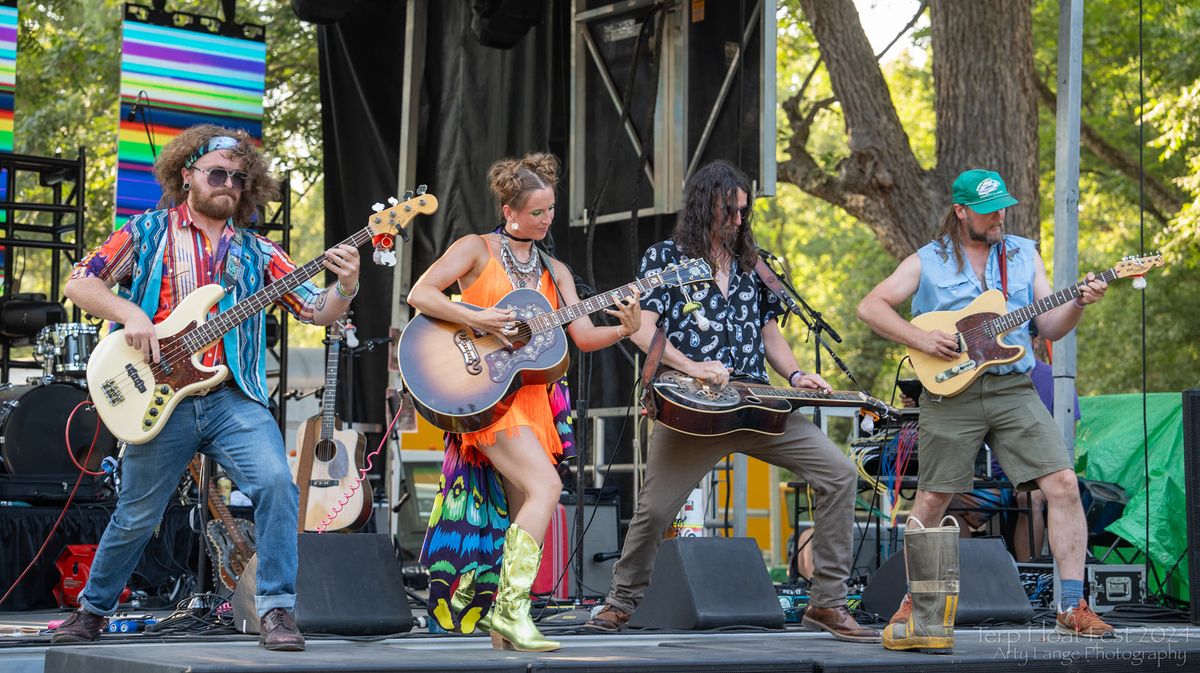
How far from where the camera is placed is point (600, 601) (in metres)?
7.77

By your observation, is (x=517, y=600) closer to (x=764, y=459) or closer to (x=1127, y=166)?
(x=764, y=459)

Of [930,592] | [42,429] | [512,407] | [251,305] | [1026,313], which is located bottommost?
[930,592]

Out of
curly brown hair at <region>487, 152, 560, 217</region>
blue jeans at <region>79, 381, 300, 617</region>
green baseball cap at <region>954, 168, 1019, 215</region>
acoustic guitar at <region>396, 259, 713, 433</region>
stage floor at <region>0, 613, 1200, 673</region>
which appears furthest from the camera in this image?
green baseball cap at <region>954, 168, 1019, 215</region>

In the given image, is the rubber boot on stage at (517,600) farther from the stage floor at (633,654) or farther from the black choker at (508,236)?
the black choker at (508,236)

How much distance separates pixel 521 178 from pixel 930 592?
2.22m

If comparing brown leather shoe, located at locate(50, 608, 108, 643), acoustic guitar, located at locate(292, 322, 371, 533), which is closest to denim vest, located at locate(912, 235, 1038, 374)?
brown leather shoe, located at locate(50, 608, 108, 643)

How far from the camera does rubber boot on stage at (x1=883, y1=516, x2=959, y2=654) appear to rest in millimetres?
4695

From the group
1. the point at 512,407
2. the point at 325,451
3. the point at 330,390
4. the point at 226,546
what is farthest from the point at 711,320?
the point at 325,451

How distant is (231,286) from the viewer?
5.05 metres

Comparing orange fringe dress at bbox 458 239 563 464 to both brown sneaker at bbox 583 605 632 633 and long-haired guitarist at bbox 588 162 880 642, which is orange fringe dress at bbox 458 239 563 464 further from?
brown sneaker at bbox 583 605 632 633

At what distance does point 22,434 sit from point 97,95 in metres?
8.99

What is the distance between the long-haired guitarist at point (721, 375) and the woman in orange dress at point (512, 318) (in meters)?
0.46

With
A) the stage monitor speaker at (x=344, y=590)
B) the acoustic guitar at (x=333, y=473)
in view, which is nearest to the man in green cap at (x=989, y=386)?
the stage monitor speaker at (x=344, y=590)

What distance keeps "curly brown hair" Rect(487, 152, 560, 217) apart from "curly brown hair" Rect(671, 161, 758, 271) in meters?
0.66
